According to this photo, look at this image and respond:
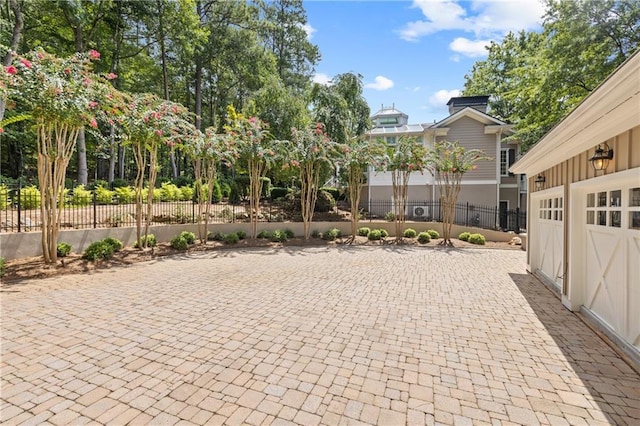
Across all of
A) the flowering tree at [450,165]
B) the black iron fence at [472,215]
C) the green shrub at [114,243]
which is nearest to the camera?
the green shrub at [114,243]

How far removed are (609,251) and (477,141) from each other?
52.5 ft

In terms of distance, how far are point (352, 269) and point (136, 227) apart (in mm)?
7710

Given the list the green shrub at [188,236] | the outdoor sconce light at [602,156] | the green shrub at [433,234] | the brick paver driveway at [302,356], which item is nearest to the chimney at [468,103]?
the green shrub at [433,234]

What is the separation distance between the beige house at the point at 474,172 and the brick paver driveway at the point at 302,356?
13025 mm

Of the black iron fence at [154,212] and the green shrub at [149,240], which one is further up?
the black iron fence at [154,212]

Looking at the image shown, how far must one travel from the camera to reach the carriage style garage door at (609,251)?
3.53 m

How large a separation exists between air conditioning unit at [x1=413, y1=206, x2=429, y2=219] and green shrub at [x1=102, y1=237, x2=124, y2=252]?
1446 cm

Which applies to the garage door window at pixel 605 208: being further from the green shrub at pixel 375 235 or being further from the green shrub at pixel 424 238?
the green shrub at pixel 375 235

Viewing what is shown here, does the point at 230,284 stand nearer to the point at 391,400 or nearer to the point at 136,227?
the point at 391,400

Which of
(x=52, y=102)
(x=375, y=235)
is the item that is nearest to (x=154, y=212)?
(x=52, y=102)

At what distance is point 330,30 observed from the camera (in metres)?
10.4

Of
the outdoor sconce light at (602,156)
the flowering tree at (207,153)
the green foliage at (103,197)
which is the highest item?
the flowering tree at (207,153)

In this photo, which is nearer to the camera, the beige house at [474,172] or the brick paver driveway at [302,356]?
the brick paver driveway at [302,356]

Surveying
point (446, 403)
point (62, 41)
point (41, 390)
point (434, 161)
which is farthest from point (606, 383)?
point (62, 41)
